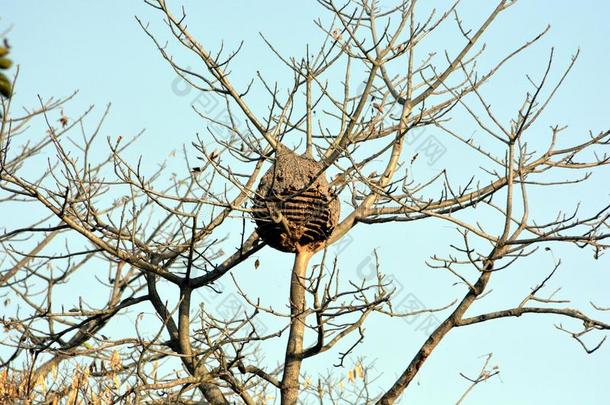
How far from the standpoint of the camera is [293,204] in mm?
5863

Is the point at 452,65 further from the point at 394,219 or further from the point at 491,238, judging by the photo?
the point at 491,238

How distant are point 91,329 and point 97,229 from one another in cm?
95

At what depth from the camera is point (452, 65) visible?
666 cm

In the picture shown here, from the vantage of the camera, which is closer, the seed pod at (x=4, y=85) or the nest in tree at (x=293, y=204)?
the seed pod at (x=4, y=85)

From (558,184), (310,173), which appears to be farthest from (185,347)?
(558,184)

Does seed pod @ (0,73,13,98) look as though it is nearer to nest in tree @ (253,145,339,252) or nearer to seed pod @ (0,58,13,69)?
seed pod @ (0,58,13,69)

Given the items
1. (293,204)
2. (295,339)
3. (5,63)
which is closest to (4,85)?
(5,63)

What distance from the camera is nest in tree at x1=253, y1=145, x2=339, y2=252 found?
5.83 meters

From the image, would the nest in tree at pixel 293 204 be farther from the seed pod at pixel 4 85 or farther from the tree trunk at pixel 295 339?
the seed pod at pixel 4 85

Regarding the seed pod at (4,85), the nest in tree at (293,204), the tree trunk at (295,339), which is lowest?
the seed pod at (4,85)

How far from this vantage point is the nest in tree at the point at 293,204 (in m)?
5.83

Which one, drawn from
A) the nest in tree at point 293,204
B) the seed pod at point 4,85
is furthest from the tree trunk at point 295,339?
the seed pod at point 4,85

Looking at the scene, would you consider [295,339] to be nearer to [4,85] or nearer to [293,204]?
[293,204]

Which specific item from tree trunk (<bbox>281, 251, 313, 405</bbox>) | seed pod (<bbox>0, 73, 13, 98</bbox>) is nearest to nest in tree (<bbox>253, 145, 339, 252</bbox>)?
tree trunk (<bbox>281, 251, 313, 405</bbox>)
